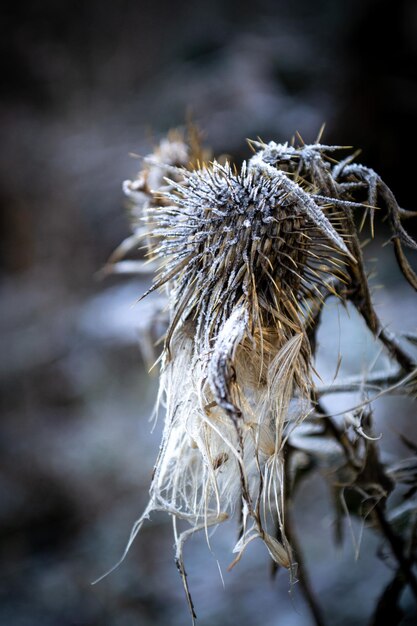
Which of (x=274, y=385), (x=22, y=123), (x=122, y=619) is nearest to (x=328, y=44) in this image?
(x=22, y=123)

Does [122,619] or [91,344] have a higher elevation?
[91,344]

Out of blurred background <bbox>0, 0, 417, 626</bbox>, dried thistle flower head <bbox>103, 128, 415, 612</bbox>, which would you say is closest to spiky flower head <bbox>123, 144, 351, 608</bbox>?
dried thistle flower head <bbox>103, 128, 415, 612</bbox>

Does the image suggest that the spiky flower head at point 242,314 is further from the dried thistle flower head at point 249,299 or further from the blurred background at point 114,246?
the blurred background at point 114,246

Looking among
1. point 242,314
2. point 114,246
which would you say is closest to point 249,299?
point 242,314

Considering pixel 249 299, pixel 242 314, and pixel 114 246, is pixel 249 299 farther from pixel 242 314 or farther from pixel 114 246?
pixel 114 246

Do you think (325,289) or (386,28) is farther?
(386,28)

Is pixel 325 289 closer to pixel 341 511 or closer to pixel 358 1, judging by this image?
pixel 341 511
